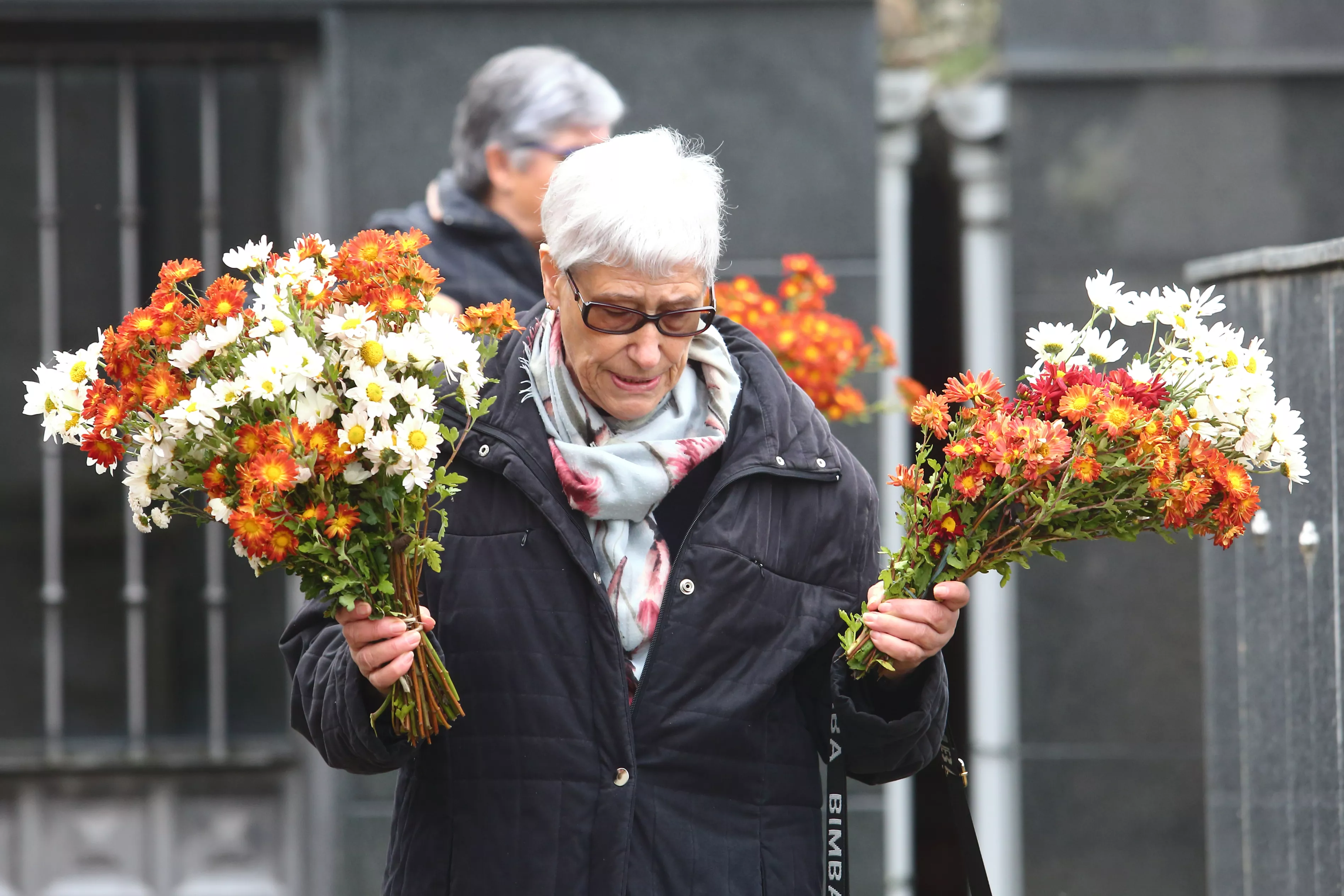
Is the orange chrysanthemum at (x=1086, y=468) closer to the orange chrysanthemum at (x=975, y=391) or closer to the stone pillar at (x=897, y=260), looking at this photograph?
the orange chrysanthemum at (x=975, y=391)

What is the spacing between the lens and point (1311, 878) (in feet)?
9.75

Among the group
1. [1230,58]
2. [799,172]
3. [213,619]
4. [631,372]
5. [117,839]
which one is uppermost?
[1230,58]

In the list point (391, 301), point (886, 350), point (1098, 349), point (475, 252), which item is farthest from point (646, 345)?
point (886, 350)

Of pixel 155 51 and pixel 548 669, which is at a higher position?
pixel 155 51

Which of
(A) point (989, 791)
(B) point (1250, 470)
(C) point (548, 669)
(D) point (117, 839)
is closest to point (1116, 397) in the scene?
(B) point (1250, 470)

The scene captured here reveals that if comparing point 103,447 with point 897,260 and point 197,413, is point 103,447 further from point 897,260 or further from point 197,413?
point 897,260

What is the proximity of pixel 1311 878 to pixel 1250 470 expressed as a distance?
121cm

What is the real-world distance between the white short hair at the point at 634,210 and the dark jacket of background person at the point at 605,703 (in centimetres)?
25

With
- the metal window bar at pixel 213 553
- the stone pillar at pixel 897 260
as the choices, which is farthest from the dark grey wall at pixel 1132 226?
the metal window bar at pixel 213 553

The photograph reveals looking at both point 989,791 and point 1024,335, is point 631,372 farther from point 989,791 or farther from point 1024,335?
point 989,791

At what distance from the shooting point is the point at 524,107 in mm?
3270

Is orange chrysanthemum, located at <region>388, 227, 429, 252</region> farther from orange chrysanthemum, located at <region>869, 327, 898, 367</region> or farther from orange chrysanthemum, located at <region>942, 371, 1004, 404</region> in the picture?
orange chrysanthemum, located at <region>869, 327, 898, 367</region>

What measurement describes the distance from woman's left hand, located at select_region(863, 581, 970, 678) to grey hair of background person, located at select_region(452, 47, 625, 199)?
5.40 ft

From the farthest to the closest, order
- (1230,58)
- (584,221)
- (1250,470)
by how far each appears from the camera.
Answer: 1. (1230,58)
2. (1250,470)
3. (584,221)
